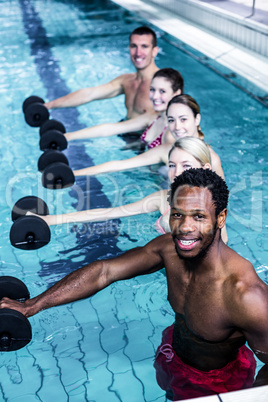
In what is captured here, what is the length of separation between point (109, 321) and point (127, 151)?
2.28m

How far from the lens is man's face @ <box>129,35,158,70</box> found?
4922 millimetres

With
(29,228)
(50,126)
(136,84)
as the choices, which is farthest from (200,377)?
(136,84)

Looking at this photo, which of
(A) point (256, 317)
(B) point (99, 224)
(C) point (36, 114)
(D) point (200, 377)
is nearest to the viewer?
(A) point (256, 317)

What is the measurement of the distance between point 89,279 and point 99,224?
1564 millimetres

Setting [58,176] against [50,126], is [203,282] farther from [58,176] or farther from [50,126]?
[50,126]

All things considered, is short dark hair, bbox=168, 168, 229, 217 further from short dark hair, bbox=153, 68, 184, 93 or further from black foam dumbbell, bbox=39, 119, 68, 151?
black foam dumbbell, bbox=39, 119, 68, 151

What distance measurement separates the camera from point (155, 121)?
4.65 metres

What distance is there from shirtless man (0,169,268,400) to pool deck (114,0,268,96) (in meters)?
4.38

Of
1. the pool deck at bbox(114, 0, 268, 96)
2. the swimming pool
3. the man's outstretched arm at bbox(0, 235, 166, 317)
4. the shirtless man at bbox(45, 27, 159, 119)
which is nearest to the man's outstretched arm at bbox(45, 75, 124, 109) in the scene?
the shirtless man at bbox(45, 27, 159, 119)

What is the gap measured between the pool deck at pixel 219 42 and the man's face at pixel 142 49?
5.72 feet

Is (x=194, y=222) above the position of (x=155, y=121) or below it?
above

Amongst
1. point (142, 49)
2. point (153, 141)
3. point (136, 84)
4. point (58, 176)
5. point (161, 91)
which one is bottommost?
point (58, 176)

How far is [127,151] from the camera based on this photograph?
5.03 metres

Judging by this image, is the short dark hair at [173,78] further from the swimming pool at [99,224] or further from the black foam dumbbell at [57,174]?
→ the black foam dumbbell at [57,174]
